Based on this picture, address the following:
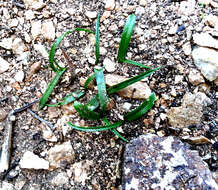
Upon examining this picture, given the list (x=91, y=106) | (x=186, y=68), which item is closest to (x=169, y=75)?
(x=186, y=68)

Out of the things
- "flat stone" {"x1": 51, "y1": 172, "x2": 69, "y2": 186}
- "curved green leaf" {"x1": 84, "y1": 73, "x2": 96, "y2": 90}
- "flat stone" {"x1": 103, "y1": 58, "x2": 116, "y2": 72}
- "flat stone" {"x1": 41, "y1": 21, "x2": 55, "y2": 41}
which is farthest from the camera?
"flat stone" {"x1": 41, "y1": 21, "x2": 55, "y2": 41}

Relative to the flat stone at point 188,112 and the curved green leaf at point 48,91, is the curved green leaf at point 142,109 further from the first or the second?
the curved green leaf at point 48,91

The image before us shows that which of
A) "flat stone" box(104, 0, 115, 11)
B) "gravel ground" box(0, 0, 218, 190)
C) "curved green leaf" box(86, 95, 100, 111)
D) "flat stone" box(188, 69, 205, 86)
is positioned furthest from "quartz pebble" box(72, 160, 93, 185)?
"flat stone" box(104, 0, 115, 11)

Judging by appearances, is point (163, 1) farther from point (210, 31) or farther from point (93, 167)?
point (93, 167)

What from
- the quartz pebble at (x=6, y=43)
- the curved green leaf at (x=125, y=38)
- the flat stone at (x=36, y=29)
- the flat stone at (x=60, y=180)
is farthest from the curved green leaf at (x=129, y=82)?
the quartz pebble at (x=6, y=43)

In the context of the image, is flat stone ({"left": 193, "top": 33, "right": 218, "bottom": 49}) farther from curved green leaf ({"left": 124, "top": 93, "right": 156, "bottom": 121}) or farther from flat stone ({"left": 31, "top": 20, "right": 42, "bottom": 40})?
flat stone ({"left": 31, "top": 20, "right": 42, "bottom": 40})
